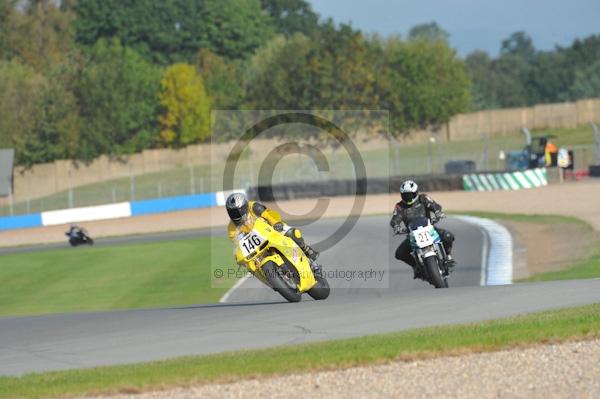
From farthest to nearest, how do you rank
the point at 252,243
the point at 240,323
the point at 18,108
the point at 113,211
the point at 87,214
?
the point at 18,108, the point at 113,211, the point at 87,214, the point at 252,243, the point at 240,323

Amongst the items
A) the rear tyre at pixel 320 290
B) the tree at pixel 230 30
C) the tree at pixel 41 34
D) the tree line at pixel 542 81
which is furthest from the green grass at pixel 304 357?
the tree line at pixel 542 81

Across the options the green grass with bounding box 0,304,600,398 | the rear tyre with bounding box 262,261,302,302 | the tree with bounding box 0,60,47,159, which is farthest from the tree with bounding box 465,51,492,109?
the green grass with bounding box 0,304,600,398

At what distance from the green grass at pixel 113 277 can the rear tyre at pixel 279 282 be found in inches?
264

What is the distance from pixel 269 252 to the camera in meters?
14.3

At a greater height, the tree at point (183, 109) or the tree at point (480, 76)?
the tree at point (480, 76)

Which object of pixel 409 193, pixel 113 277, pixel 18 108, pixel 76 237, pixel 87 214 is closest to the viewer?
pixel 409 193

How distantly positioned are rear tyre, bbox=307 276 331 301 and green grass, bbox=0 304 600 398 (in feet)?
12.6

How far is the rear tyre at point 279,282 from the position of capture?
14.3m

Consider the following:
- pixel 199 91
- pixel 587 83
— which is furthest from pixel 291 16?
pixel 199 91

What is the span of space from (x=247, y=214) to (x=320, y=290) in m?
1.64

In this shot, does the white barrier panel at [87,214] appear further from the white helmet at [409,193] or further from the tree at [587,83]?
the tree at [587,83]

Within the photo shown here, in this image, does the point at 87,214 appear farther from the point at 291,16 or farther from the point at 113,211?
the point at 291,16

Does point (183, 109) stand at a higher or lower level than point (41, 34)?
lower

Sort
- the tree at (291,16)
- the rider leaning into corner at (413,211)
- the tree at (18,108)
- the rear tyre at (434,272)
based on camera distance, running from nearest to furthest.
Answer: the rear tyre at (434,272) → the rider leaning into corner at (413,211) → the tree at (18,108) → the tree at (291,16)
